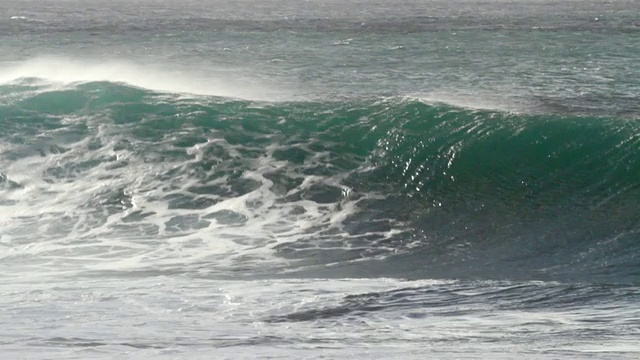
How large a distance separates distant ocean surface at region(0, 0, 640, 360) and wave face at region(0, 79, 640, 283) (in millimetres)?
42

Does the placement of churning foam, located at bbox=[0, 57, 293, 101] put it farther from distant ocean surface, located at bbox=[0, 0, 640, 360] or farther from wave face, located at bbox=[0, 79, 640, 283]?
wave face, located at bbox=[0, 79, 640, 283]

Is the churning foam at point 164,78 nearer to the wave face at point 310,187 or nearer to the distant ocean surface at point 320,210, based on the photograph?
the distant ocean surface at point 320,210

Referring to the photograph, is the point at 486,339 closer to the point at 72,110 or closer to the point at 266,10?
the point at 72,110

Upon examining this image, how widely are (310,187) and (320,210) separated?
1014 millimetres

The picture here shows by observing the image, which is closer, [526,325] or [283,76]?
[526,325]

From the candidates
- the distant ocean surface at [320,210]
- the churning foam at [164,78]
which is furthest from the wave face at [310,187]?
the churning foam at [164,78]

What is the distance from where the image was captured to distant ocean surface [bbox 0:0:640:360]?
7820 mm

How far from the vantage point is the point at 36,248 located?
Answer: 36.8 feet

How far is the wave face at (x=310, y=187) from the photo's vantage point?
36.4 ft

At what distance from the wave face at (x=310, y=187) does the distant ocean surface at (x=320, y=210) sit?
0.14 ft

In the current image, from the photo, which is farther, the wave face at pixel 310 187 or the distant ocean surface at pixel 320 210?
the wave face at pixel 310 187

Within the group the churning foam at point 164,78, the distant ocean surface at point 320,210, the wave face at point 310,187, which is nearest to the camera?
the distant ocean surface at point 320,210

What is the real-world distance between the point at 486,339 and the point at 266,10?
43426 mm

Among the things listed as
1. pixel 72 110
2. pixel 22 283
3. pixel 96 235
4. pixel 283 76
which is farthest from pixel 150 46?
pixel 22 283
